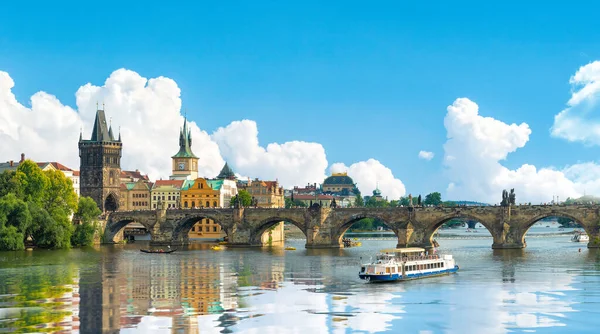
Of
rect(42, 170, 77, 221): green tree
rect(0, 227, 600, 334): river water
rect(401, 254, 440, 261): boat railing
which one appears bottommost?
rect(0, 227, 600, 334): river water

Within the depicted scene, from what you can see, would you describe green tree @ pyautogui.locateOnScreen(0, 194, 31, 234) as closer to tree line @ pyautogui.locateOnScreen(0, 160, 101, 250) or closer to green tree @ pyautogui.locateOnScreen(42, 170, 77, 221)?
tree line @ pyautogui.locateOnScreen(0, 160, 101, 250)

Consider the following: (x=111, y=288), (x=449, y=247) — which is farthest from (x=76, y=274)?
(x=449, y=247)

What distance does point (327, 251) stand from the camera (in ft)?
456

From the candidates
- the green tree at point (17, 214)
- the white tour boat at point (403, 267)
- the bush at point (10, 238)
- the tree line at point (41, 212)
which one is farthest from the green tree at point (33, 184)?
the white tour boat at point (403, 267)

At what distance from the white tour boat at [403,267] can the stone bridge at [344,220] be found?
37700 millimetres

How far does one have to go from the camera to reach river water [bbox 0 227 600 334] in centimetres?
6122

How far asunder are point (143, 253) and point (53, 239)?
1383 centimetres

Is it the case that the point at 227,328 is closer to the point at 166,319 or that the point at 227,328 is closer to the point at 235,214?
the point at 166,319

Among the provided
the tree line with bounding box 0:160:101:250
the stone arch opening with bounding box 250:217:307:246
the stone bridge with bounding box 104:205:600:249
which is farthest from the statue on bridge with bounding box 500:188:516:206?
the tree line with bounding box 0:160:101:250

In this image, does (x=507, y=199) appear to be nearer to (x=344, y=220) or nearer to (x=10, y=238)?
(x=344, y=220)

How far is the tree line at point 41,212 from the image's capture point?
430ft

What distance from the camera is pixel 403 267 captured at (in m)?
91.9

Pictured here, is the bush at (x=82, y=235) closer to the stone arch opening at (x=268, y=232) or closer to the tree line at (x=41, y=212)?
the tree line at (x=41, y=212)

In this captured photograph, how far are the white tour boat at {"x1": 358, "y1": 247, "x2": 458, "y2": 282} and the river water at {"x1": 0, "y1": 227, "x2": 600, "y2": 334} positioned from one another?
147cm
